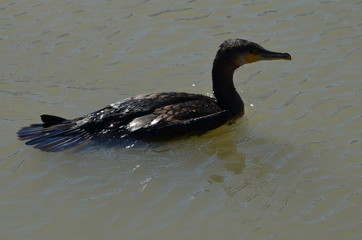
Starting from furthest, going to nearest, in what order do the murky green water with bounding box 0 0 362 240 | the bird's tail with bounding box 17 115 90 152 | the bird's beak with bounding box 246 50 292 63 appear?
the bird's beak with bounding box 246 50 292 63, the bird's tail with bounding box 17 115 90 152, the murky green water with bounding box 0 0 362 240

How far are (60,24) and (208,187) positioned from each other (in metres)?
4.88

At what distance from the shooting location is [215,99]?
8.72 meters

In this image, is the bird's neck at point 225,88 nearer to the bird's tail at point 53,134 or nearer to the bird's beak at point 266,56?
the bird's beak at point 266,56

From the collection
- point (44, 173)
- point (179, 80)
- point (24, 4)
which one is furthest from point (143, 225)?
point (24, 4)

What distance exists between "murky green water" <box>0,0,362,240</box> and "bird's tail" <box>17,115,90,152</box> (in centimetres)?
11

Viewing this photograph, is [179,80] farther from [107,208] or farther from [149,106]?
[107,208]

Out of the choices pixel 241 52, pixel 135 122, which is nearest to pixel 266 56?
pixel 241 52

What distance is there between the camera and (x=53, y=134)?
789 cm

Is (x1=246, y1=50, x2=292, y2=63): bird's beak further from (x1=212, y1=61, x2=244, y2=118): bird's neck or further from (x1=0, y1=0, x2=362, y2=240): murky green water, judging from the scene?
(x1=0, y1=0, x2=362, y2=240): murky green water

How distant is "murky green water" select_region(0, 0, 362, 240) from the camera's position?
6430 mm

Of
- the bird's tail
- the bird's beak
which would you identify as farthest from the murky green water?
the bird's beak

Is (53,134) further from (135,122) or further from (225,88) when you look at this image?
(225,88)

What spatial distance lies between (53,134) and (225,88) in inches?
76.2

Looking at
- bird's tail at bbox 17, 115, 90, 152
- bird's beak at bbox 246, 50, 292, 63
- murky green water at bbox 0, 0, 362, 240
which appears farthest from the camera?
bird's beak at bbox 246, 50, 292, 63
